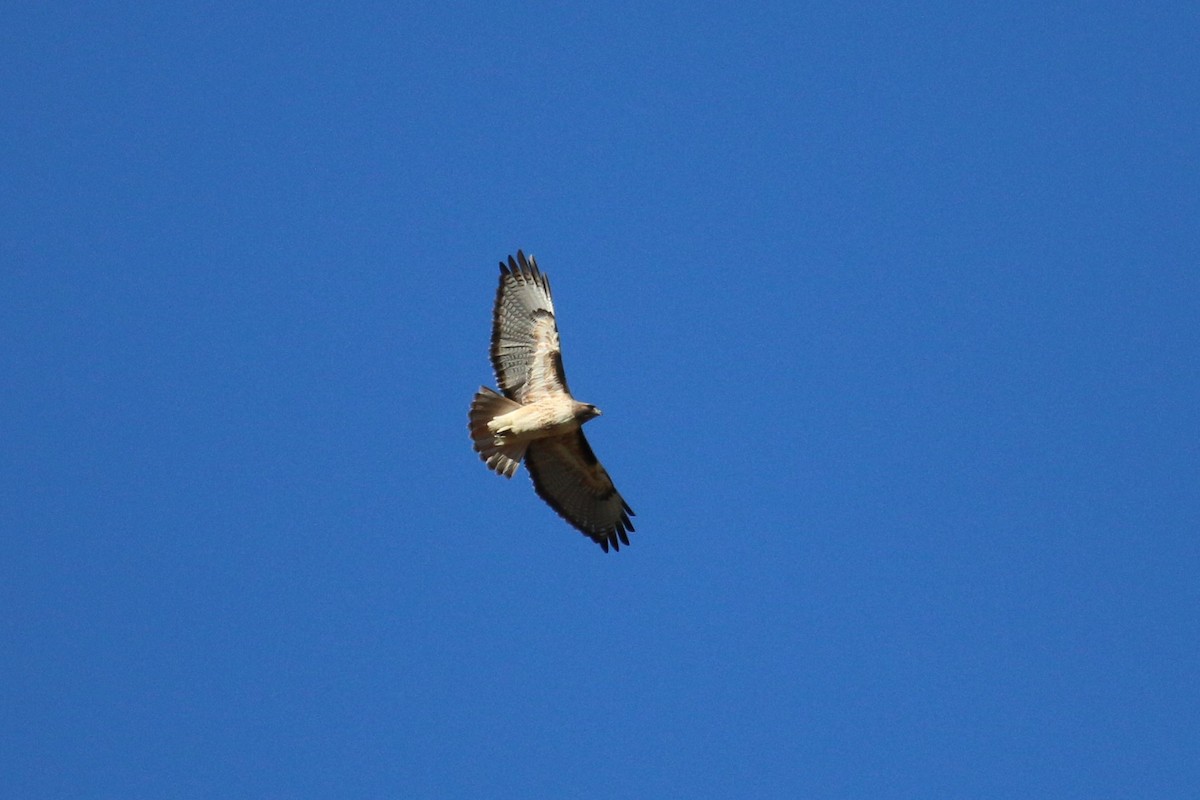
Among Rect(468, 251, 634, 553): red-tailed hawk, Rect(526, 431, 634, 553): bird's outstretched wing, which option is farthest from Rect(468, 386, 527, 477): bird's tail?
Rect(526, 431, 634, 553): bird's outstretched wing

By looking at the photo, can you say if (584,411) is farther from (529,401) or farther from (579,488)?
(579,488)

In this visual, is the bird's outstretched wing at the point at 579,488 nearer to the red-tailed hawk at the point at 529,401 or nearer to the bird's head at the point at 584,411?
the red-tailed hawk at the point at 529,401

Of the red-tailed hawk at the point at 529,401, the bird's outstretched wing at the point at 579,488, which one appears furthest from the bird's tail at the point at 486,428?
the bird's outstretched wing at the point at 579,488

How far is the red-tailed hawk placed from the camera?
14.6 m

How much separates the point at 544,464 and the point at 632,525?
134cm

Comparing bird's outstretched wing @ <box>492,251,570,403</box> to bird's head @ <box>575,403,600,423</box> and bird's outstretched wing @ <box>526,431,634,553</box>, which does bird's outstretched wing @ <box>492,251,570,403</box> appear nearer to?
bird's head @ <box>575,403,600,423</box>

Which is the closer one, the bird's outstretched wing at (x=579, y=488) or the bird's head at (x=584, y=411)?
the bird's head at (x=584, y=411)

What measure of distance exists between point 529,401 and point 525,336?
0.73 m

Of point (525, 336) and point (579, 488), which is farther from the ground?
point (525, 336)

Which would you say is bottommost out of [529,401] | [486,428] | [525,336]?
[486,428]

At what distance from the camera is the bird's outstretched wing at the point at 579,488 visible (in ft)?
50.3

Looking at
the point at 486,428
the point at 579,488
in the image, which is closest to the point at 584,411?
the point at 486,428

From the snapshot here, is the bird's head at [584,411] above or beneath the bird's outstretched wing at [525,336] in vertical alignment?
beneath

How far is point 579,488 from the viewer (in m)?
15.8
